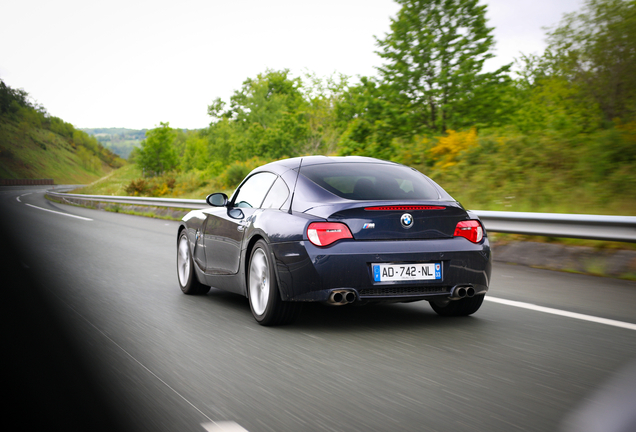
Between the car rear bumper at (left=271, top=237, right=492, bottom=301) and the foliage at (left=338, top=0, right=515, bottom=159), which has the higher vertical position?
the foliage at (left=338, top=0, right=515, bottom=159)

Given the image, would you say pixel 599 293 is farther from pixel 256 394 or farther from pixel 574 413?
pixel 256 394

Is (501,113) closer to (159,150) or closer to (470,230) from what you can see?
(470,230)

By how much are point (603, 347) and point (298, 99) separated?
247 feet

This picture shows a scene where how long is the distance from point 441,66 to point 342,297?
1806 centimetres

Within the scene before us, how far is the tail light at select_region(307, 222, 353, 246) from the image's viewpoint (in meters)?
4.95

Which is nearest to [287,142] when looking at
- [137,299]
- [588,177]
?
[588,177]

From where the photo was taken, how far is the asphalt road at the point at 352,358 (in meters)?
3.24

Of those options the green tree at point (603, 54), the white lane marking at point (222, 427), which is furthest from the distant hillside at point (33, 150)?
the white lane marking at point (222, 427)

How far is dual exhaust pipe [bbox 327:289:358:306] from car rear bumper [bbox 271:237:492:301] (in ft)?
0.08

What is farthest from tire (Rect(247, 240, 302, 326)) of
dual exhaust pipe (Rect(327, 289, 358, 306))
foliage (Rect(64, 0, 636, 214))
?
foliage (Rect(64, 0, 636, 214))

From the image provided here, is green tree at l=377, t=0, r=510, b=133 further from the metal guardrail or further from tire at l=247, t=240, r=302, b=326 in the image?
tire at l=247, t=240, r=302, b=326

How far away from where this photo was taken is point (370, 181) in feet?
18.4

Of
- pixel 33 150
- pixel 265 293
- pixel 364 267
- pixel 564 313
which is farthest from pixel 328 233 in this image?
pixel 33 150

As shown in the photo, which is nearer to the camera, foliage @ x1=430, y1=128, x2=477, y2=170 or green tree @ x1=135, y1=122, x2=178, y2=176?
foliage @ x1=430, y1=128, x2=477, y2=170
